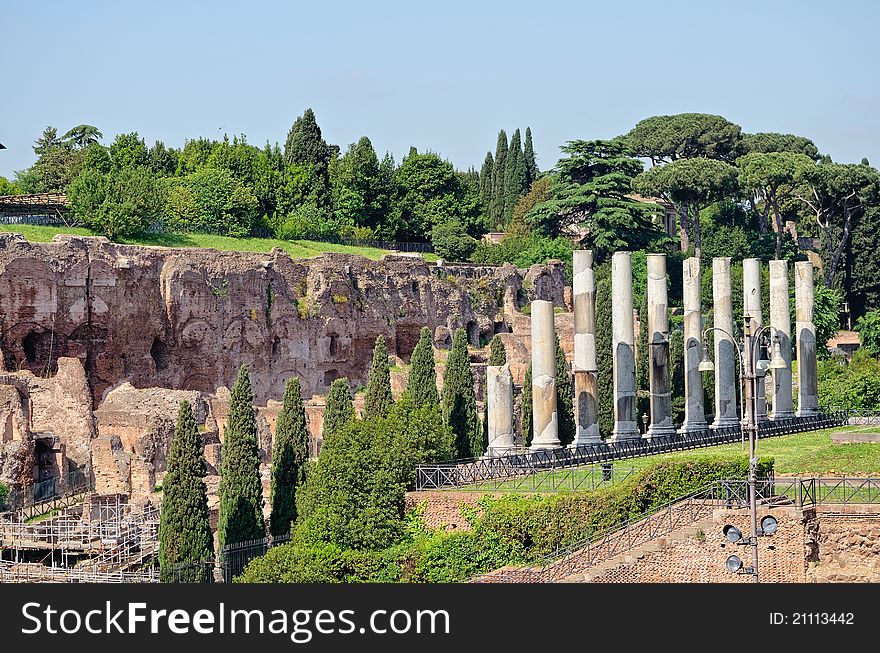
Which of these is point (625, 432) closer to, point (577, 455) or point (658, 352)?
point (658, 352)

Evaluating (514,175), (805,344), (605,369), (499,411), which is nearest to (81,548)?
(499,411)

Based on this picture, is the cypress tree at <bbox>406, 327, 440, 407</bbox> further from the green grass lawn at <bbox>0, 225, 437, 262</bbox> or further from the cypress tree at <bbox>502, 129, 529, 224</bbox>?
the cypress tree at <bbox>502, 129, 529, 224</bbox>

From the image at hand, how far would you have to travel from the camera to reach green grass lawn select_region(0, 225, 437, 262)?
71438 mm

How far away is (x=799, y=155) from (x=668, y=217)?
9.15 meters

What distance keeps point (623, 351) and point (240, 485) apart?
1112 centimetres

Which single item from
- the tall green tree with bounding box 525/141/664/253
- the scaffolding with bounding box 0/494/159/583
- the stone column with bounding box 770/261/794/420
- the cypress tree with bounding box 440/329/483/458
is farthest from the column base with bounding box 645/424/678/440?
the tall green tree with bounding box 525/141/664/253

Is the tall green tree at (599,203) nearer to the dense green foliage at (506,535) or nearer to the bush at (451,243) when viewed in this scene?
the bush at (451,243)

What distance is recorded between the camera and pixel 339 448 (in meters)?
46.1

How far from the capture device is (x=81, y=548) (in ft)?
167

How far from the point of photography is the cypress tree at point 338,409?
53822mm

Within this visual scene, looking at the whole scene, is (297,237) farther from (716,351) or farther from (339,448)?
(339,448)

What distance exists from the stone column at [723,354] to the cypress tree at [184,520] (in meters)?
16.8

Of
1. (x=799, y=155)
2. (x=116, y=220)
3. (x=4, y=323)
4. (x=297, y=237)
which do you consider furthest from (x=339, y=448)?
(x=799, y=155)

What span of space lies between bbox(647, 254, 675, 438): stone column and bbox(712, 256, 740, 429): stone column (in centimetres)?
188
